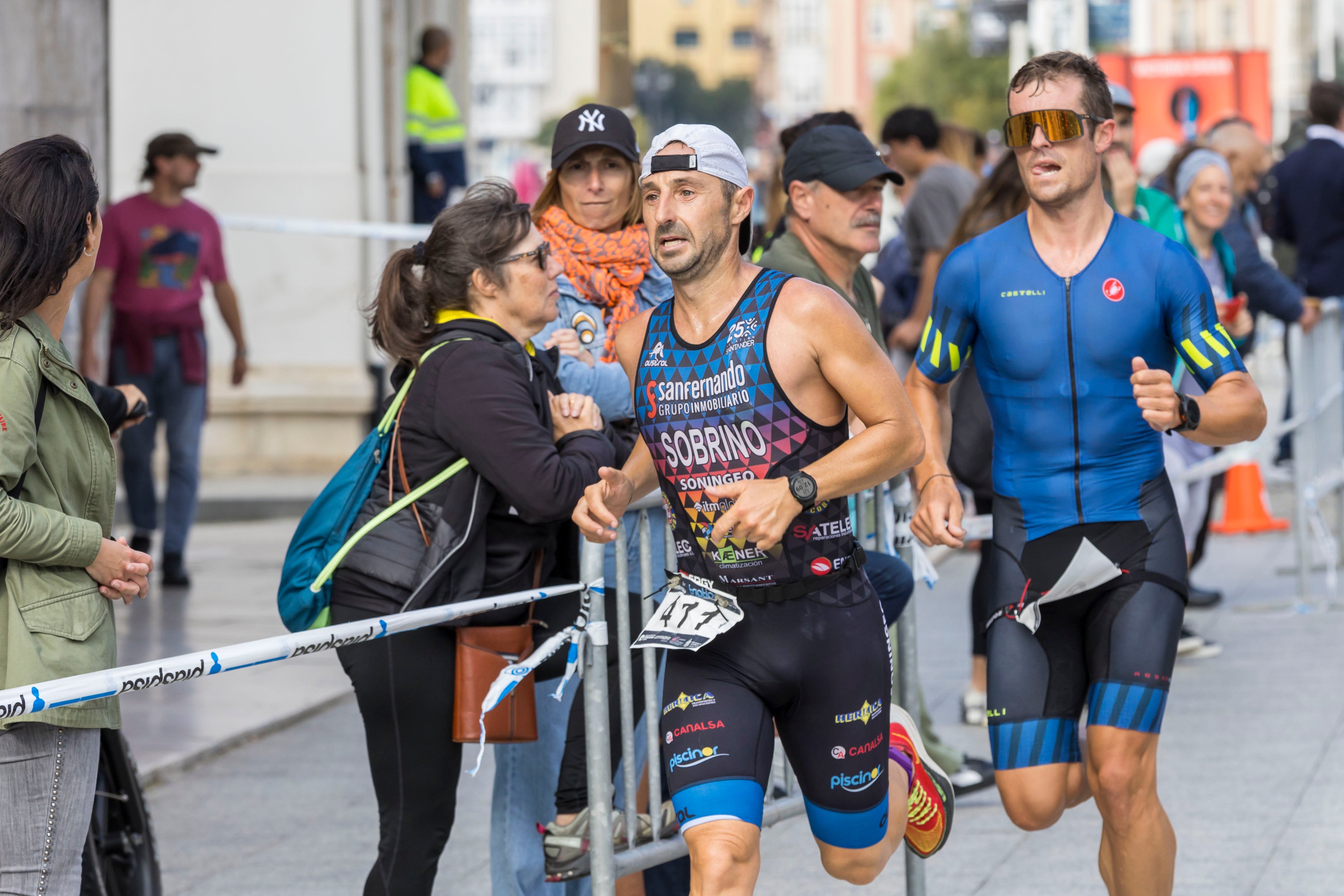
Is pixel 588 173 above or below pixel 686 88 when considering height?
below

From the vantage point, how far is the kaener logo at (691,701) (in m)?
3.73

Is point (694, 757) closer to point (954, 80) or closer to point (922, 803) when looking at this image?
point (922, 803)

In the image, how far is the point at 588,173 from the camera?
5.04 meters

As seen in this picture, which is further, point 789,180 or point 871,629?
point 789,180

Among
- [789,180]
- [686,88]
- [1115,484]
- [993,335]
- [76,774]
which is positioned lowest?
[76,774]

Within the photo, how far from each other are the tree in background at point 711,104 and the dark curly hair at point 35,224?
67244 millimetres

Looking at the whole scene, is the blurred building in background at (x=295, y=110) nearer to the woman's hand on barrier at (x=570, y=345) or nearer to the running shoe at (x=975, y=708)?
the woman's hand on barrier at (x=570, y=345)

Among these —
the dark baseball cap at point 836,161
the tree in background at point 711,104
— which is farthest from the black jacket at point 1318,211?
the tree in background at point 711,104

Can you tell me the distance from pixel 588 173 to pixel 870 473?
1791 mm

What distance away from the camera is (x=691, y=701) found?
3756mm

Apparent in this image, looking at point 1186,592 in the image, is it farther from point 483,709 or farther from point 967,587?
point 967,587

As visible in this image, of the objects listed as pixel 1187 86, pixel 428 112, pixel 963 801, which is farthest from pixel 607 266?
pixel 1187 86

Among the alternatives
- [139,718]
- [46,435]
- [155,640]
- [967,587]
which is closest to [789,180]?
[46,435]

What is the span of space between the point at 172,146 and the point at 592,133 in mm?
5275
